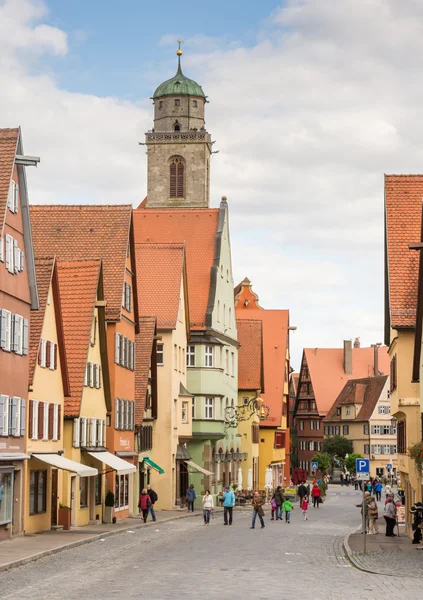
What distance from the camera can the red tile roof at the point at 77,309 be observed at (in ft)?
140

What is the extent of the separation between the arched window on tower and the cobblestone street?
235 ft

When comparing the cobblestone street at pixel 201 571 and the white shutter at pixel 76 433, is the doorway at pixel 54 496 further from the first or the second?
the cobblestone street at pixel 201 571

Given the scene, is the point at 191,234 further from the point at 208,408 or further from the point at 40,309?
the point at 40,309

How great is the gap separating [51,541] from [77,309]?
12246 mm

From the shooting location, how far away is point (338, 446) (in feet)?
430

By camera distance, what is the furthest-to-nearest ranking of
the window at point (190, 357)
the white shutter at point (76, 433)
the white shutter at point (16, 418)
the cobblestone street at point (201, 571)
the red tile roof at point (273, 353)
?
the red tile roof at point (273, 353)
the window at point (190, 357)
the white shutter at point (76, 433)
the white shutter at point (16, 418)
the cobblestone street at point (201, 571)

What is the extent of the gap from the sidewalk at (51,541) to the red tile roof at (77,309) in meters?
4.99

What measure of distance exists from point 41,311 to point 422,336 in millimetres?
12066

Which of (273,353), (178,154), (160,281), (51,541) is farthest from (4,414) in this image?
(178,154)

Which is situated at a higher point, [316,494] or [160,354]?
[160,354]

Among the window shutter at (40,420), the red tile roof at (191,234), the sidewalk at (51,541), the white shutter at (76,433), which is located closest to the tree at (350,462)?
the red tile roof at (191,234)

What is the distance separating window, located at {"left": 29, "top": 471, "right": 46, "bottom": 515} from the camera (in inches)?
1463

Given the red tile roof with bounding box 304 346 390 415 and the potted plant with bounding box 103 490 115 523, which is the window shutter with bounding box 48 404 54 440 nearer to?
the potted plant with bounding box 103 490 115 523

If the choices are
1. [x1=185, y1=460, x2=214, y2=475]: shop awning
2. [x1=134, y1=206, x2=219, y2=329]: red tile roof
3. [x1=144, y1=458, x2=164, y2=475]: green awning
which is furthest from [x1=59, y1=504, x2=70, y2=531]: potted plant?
Answer: [x1=134, y1=206, x2=219, y2=329]: red tile roof
